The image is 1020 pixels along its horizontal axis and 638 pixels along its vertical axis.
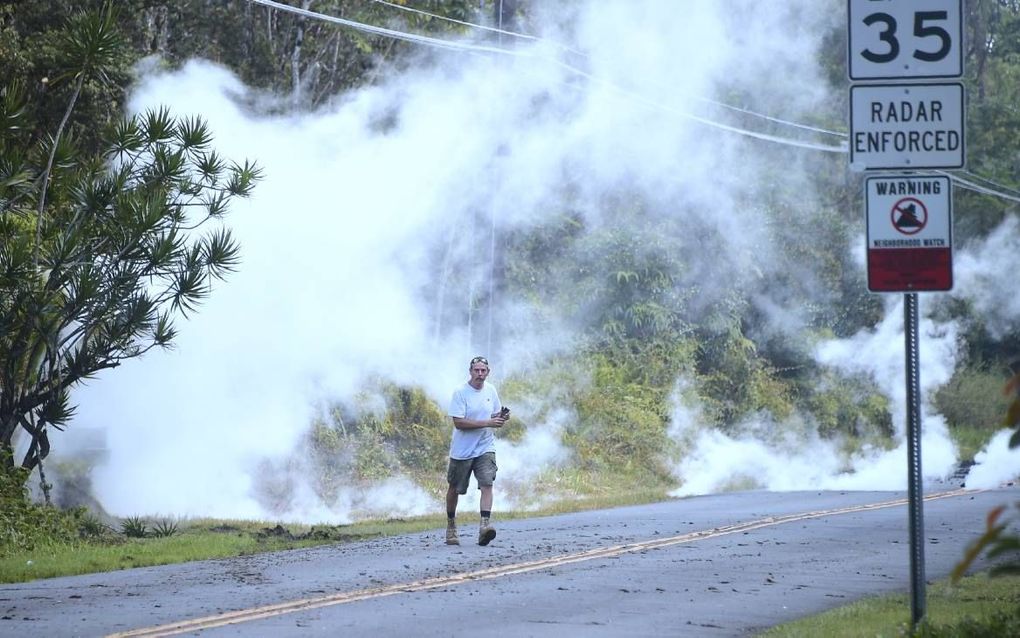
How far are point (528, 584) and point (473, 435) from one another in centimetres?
312

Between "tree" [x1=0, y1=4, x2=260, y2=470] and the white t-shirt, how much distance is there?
3198 millimetres

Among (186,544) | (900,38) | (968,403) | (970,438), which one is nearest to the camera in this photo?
(900,38)

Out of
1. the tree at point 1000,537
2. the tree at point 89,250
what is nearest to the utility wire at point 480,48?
the tree at point 89,250

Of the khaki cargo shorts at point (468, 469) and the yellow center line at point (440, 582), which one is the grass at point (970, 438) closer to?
the yellow center line at point (440, 582)

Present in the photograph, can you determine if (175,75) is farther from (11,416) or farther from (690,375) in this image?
(690,375)

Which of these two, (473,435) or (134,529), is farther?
(134,529)

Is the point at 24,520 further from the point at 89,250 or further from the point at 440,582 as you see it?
the point at 440,582

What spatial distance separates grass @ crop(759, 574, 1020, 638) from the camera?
6.84 m

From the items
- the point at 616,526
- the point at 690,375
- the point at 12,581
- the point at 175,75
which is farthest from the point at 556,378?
the point at 12,581

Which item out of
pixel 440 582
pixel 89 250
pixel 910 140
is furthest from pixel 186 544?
pixel 910 140

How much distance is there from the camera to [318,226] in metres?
19.5

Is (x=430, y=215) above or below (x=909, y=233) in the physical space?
above

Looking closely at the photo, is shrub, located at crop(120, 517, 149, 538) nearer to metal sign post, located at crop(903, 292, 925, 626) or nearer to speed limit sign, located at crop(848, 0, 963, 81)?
metal sign post, located at crop(903, 292, 925, 626)

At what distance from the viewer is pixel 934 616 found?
331 inches
